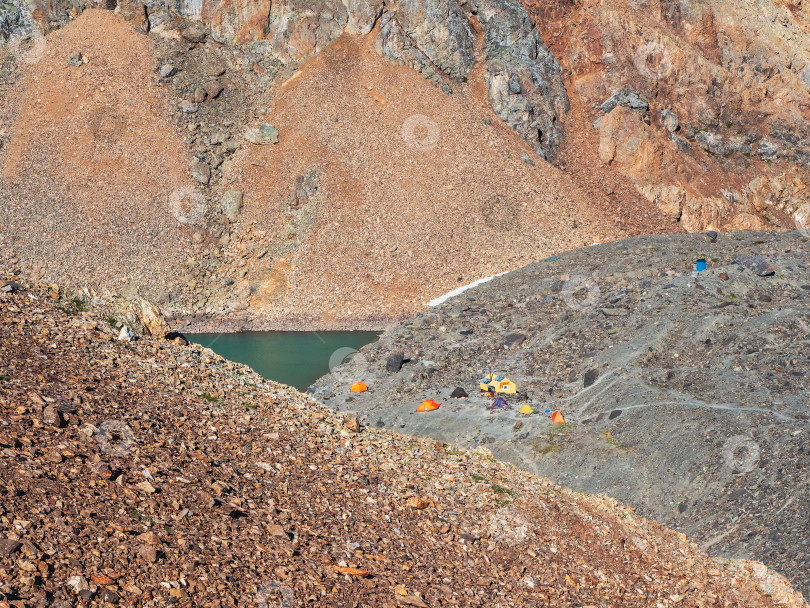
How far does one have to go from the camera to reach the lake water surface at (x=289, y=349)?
29891mm

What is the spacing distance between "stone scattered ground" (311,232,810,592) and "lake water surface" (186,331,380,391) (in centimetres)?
289

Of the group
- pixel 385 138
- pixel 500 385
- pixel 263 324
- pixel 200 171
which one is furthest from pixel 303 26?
pixel 500 385

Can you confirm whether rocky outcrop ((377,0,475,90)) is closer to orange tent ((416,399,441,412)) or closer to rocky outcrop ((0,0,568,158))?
rocky outcrop ((0,0,568,158))

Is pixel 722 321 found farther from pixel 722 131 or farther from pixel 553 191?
pixel 722 131

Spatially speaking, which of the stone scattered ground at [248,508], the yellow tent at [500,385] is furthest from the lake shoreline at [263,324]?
the stone scattered ground at [248,508]

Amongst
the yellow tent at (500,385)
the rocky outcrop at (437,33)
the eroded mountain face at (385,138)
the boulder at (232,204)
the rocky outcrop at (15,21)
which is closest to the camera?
the yellow tent at (500,385)

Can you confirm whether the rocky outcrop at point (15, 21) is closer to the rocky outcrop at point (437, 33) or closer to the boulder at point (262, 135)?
the boulder at point (262, 135)

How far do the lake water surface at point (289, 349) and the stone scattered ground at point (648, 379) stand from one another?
114 inches

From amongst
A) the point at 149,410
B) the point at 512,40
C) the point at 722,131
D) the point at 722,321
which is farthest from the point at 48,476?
the point at 722,131

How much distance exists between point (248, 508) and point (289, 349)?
79.7 ft

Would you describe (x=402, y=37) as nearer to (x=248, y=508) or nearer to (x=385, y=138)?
(x=385, y=138)

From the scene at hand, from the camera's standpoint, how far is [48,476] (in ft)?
26.4

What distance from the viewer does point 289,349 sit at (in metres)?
33.1

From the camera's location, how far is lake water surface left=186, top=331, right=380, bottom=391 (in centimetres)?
2989
